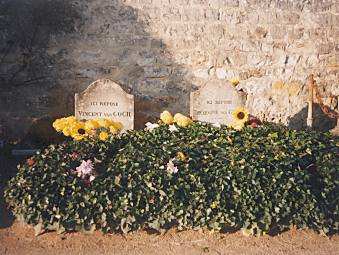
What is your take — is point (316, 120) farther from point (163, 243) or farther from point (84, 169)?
point (84, 169)

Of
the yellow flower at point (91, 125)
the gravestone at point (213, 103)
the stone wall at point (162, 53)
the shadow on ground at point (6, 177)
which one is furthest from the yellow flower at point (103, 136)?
the stone wall at point (162, 53)

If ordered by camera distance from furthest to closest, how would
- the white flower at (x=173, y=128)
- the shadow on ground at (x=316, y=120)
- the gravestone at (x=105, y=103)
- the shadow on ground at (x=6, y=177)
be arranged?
1. the shadow on ground at (x=316, y=120)
2. the gravestone at (x=105, y=103)
3. the white flower at (x=173, y=128)
4. the shadow on ground at (x=6, y=177)

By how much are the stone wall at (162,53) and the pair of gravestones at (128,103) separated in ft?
4.13

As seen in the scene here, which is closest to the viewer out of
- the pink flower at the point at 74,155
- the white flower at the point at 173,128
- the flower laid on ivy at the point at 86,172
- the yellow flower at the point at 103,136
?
→ the flower laid on ivy at the point at 86,172

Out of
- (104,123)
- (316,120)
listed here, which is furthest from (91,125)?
(316,120)

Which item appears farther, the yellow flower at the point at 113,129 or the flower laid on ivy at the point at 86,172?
the yellow flower at the point at 113,129

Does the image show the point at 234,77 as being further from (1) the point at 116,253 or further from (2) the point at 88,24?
(1) the point at 116,253

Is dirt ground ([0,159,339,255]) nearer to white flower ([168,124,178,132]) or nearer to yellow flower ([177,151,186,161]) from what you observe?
yellow flower ([177,151,186,161])

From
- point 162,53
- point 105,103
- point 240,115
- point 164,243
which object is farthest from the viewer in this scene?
point 162,53

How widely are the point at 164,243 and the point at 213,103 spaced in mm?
2550

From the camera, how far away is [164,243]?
3.73m

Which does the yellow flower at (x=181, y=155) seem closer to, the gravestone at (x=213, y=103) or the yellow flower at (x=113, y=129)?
the yellow flower at (x=113, y=129)

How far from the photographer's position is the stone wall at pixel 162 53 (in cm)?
664

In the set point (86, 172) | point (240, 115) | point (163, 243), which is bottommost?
point (163, 243)
